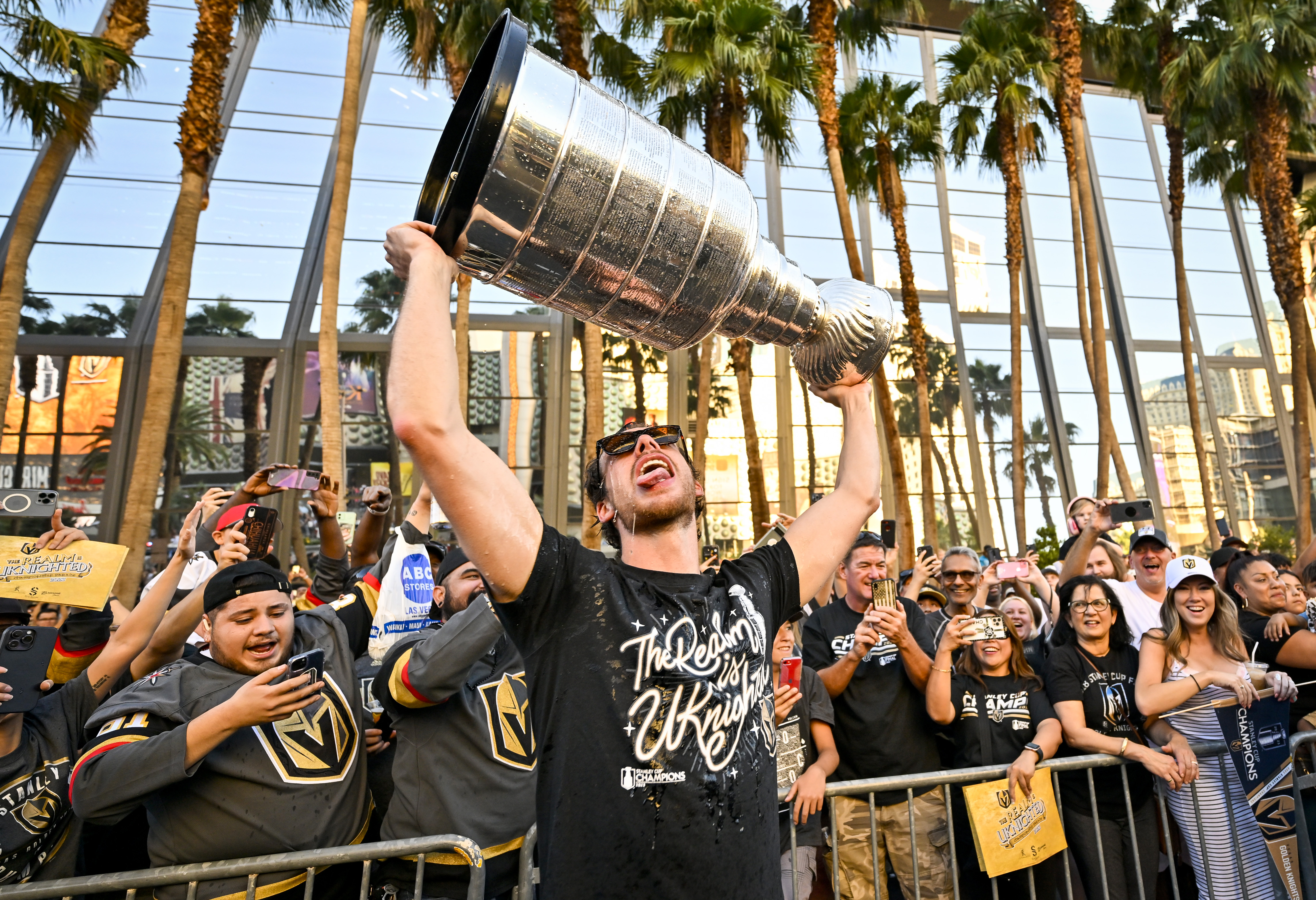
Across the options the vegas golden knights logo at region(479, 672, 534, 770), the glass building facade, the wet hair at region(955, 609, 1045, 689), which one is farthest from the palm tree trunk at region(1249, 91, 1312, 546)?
the vegas golden knights logo at region(479, 672, 534, 770)

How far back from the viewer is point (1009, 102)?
13.7m

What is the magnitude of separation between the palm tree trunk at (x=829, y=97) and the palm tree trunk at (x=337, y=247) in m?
6.57

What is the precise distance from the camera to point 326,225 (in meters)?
16.4

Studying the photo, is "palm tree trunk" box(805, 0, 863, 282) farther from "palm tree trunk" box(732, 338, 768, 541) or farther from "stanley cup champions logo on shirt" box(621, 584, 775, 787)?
"stanley cup champions logo on shirt" box(621, 584, 775, 787)

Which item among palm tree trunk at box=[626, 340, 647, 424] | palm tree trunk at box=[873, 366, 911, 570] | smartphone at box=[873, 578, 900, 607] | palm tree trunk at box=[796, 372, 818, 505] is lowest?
smartphone at box=[873, 578, 900, 607]

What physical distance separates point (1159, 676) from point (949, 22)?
2292cm

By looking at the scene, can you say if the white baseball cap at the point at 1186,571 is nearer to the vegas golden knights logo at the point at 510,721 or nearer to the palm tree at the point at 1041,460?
the vegas golden knights logo at the point at 510,721

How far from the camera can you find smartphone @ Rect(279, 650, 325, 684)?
2312 millimetres

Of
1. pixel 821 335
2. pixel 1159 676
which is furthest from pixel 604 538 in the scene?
pixel 1159 676

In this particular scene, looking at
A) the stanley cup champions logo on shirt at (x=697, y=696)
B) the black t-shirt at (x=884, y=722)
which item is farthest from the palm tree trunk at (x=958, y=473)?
the stanley cup champions logo on shirt at (x=697, y=696)

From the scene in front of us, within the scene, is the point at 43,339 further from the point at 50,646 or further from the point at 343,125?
the point at 50,646

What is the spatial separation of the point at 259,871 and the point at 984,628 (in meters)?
2.82

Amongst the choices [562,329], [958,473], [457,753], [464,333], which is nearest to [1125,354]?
[958,473]

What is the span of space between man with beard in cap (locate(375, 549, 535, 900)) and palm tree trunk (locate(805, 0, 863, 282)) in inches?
425
